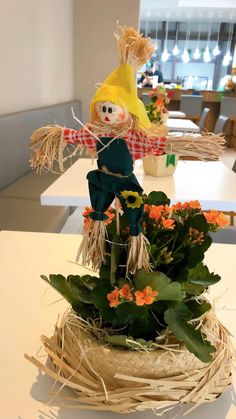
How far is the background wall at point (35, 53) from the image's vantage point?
2693 millimetres

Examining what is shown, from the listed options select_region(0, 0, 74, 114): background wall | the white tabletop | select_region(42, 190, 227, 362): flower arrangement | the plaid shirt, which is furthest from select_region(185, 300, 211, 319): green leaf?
select_region(0, 0, 74, 114): background wall

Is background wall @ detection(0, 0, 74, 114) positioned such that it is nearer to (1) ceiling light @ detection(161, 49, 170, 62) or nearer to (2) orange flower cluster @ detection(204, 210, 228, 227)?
(2) orange flower cluster @ detection(204, 210, 228, 227)

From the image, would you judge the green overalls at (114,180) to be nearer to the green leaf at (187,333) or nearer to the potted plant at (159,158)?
the green leaf at (187,333)

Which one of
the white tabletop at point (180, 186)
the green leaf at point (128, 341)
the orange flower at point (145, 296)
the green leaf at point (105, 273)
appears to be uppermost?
the orange flower at point (145, 296)

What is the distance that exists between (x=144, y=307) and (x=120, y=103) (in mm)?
287

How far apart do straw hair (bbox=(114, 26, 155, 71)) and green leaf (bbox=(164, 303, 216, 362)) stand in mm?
359

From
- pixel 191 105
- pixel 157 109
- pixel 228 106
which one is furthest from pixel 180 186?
pixel 228 106

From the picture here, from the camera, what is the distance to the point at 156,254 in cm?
54

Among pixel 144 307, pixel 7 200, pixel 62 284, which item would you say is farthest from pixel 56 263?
pixel 7 200

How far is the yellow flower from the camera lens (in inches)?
20.3

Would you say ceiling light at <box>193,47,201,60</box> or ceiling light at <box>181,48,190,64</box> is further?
ceiling light at <box>181,48,190,64</box>

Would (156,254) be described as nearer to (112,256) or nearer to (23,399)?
(112,256)

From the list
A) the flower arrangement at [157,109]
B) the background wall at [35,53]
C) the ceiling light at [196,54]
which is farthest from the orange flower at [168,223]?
the ceiling light at [196,54]

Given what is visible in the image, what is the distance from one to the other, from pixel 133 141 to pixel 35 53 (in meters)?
3.01
